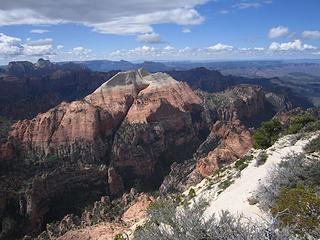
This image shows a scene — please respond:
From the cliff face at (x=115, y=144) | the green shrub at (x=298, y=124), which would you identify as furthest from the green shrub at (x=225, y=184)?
the cliff face at (x=115, y=144)

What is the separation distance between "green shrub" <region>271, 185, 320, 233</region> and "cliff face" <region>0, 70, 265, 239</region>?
157 ft

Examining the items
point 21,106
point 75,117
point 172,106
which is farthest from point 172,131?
point 21,106

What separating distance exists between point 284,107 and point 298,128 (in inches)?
5421

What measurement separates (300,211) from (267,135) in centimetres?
3651

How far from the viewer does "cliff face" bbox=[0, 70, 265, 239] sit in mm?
75812

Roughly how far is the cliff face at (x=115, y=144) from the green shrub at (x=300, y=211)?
157 ft

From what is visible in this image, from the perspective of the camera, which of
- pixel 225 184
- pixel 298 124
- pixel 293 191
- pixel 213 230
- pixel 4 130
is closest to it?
pixel 213 230

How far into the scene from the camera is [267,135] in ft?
188

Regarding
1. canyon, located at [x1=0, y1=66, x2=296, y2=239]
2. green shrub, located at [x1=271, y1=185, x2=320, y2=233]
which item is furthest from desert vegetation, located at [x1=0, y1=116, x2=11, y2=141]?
green shrub, located at [x1=271, y1=185, x2=320, y2=233]

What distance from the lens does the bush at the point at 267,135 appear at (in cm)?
5381

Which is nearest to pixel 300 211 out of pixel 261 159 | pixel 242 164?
pixel 261 159

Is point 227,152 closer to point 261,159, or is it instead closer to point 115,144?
point 261,159

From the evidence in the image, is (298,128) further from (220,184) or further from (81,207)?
(81,207)

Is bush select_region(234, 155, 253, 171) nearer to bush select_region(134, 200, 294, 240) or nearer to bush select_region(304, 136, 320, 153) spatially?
bush select_region(304, 136, 320, 153)
